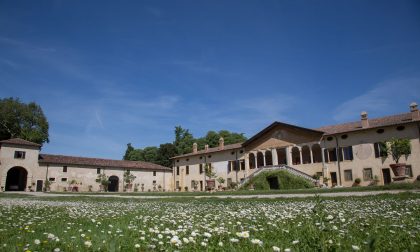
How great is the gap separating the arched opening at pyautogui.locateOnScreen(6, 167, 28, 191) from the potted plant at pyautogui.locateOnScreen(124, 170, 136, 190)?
53.7 feet

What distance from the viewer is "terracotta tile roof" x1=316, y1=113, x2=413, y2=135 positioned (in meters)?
32.3

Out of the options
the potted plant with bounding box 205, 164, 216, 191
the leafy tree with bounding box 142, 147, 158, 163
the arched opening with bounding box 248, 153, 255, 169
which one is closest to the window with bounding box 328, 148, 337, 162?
the arched opening with bounding box 248, 153, 255, 169

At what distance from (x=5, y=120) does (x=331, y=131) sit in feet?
183

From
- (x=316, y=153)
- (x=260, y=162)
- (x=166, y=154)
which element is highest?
(x=166, y=154)

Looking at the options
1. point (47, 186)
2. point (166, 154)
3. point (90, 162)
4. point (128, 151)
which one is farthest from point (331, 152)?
point (128, 151)

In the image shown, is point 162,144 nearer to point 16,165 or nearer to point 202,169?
point 202,169

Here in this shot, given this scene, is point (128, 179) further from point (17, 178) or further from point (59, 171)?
point (17, 178)

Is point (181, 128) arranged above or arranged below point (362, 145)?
above

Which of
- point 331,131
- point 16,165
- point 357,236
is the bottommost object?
point 357,236

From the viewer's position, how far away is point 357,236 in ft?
13.5

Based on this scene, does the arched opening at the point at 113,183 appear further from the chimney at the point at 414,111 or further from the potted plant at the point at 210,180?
the chimney at the point at 414,111

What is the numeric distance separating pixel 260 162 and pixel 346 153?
13.7 meters

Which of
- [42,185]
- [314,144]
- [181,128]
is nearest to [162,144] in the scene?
[181,128]

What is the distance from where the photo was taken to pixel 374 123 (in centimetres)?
3484
